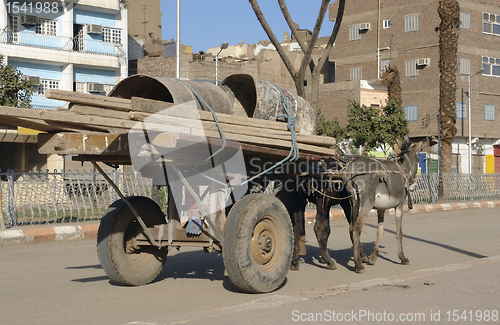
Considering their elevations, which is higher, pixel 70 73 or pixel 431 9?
pixel 431 9

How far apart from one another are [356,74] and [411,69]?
16.3 ft

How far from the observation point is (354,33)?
149 ft

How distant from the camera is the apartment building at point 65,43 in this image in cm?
2997

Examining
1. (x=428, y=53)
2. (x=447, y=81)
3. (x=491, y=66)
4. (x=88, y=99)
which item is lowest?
(x=88, y=99)

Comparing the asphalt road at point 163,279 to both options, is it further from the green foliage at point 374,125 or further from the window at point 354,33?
the window at point 354,33

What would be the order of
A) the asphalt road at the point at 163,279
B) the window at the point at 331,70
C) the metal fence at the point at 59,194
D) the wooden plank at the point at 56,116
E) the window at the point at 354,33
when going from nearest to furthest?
the wooden plank at the point at 56,116, the asphalt road at the point at 163,279, the metal fence at the point at 59,194, the window at the point at 354,33, the window at the point at 331,70

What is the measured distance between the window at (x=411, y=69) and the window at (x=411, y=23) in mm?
2550

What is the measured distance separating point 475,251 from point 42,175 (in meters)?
10.1

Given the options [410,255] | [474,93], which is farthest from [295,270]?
[474,93]

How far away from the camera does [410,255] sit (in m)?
10.2

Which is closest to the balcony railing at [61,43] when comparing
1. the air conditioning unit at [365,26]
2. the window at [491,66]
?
the air conditioning unit at [365,26]

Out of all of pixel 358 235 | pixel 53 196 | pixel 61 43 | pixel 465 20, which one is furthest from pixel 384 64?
pixel 358 235

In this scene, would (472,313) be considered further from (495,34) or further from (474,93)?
(495,34)

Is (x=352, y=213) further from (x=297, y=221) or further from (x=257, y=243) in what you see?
(x=257, y=243)
